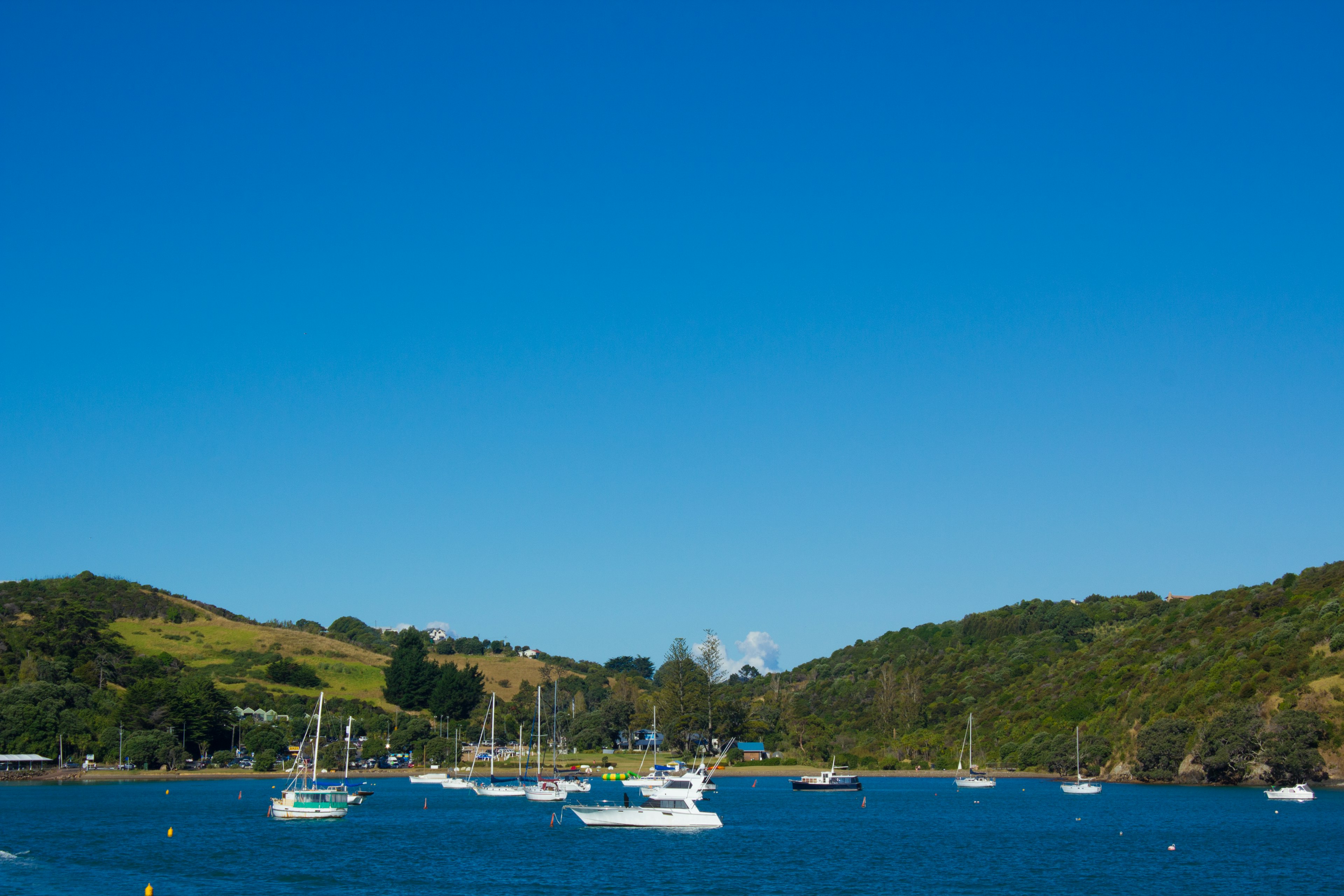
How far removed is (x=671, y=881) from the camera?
5903 cm

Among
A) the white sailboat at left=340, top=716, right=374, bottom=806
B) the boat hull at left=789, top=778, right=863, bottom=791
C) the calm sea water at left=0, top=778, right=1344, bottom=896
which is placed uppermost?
the white sailboat at left=340, top=716, right=374, bottom=806

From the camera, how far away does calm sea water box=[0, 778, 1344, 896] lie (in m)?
57.6

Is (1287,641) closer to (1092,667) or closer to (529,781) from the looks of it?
(1092,667)

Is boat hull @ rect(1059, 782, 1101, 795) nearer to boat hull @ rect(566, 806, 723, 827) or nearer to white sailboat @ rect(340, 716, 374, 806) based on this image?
boat hull @ rect(566, 806, 723, 827)

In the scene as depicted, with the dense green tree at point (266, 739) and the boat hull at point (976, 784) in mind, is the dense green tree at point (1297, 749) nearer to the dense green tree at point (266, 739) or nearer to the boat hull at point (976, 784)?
the boat hull at point (976, 784)

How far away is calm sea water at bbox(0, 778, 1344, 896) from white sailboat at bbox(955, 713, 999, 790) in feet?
81.4

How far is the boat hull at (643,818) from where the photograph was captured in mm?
81750

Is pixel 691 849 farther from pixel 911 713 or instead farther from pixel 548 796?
pixel 911 713

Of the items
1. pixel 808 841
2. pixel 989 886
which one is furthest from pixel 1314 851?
pixel 808 841

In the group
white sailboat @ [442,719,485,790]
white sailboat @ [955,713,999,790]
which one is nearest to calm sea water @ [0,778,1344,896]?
white sailboat @ [442,719,485,790]

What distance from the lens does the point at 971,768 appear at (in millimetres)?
157500

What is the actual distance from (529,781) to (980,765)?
254 feet

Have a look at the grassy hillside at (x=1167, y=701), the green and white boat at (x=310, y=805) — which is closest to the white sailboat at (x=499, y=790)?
the green and white boat at (x=310, y=805)

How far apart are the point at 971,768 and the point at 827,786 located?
34.0 m
